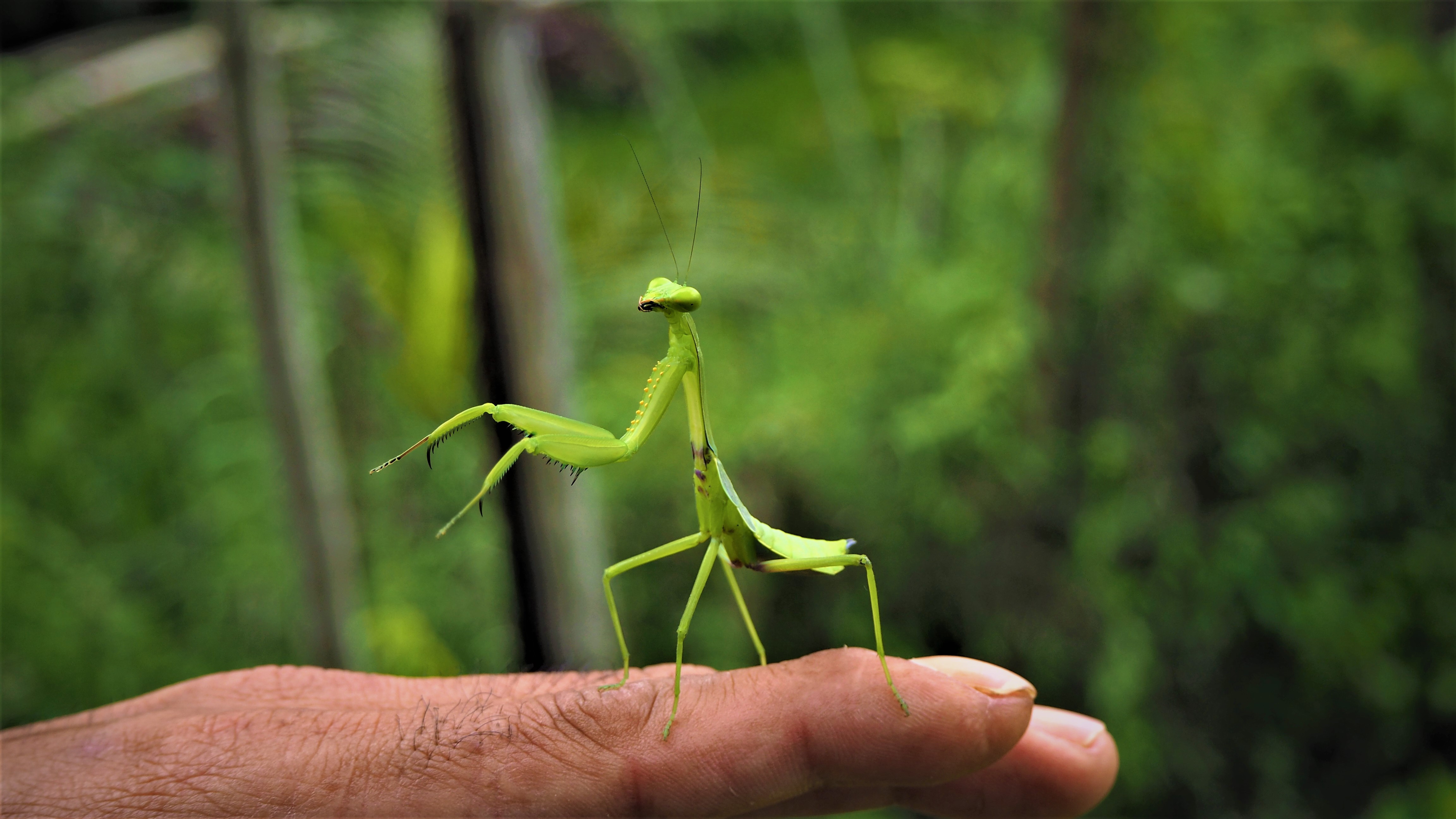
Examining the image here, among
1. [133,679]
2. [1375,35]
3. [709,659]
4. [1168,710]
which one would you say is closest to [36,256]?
[133,679]

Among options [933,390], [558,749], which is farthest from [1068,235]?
[558,749]

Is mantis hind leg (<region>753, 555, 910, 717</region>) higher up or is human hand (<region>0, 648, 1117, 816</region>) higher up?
mantis hind leg (<region>753, 555, 910, 717</region>)

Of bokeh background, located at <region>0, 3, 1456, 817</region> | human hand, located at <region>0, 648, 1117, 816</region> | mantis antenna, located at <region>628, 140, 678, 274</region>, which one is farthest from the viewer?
bokeh background, located at <region>0, 3, 1456, 817</region>

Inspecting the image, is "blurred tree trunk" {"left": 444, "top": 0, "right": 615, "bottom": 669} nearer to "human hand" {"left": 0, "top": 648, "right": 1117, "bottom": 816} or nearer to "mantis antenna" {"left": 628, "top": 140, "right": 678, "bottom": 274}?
"mantis antenna" {"left": 628, "top": 140, "right": 678, "bottom": 274}

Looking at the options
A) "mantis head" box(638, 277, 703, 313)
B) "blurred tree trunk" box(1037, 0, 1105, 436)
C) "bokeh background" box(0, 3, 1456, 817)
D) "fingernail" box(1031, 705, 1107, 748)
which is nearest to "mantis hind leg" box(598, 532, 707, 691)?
"mantis head" box(638, 277, 703, 313)

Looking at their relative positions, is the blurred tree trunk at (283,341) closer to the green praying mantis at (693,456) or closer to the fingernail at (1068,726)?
the green praying mantis at (693,456)

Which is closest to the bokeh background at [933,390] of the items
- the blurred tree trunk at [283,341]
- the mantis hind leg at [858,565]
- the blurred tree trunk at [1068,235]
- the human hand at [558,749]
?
the blurred tree trunk at [1068,235]
